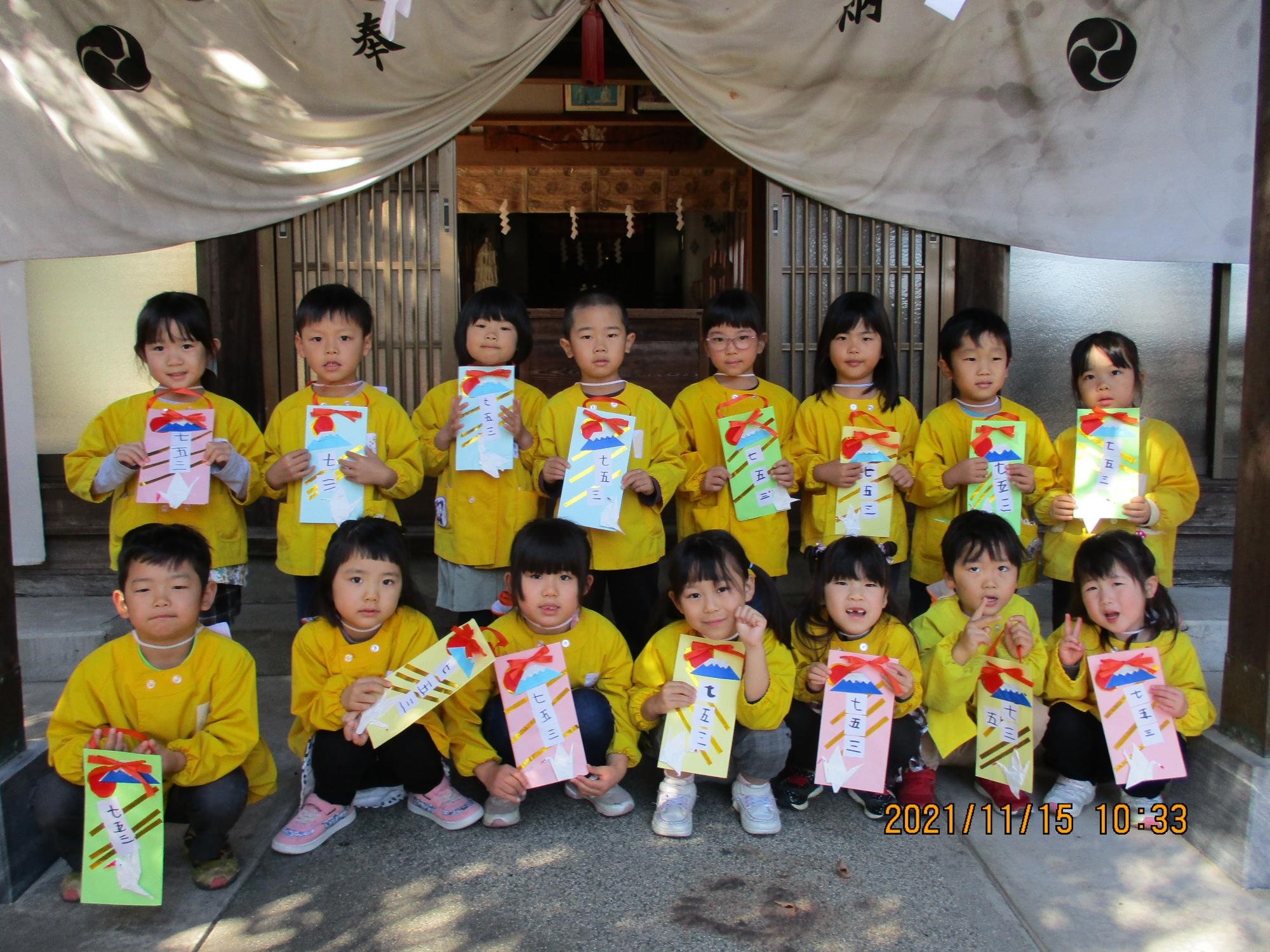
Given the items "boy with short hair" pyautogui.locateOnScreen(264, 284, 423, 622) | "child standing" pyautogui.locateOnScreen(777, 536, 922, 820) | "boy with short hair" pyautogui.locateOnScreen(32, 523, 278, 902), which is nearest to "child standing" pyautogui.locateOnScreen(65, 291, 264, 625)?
"boy with short hair" pyautogui.locateOnScreen(264, 284, 423, 622)

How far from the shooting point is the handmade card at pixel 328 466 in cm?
336

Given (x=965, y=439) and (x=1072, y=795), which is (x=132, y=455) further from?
(x=1072, y=795)

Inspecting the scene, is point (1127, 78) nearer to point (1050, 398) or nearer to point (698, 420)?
point (1050, 398)

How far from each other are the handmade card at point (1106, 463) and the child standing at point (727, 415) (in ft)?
2.03

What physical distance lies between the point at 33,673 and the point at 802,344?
371 centimetres

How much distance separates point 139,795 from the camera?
250 centimetres

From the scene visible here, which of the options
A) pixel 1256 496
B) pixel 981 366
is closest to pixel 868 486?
pixel 981 366

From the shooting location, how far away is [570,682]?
3066mm

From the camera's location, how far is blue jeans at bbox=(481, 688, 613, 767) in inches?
119

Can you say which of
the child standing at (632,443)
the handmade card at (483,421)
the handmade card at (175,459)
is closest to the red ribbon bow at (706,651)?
the child standing at (632,443)

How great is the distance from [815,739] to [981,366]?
1.52 m

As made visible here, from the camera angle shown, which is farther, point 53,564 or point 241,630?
point 53,564

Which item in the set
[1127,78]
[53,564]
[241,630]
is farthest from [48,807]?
[1127,78]

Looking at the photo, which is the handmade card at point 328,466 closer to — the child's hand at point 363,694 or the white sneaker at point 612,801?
the child's hand at point 363,694
